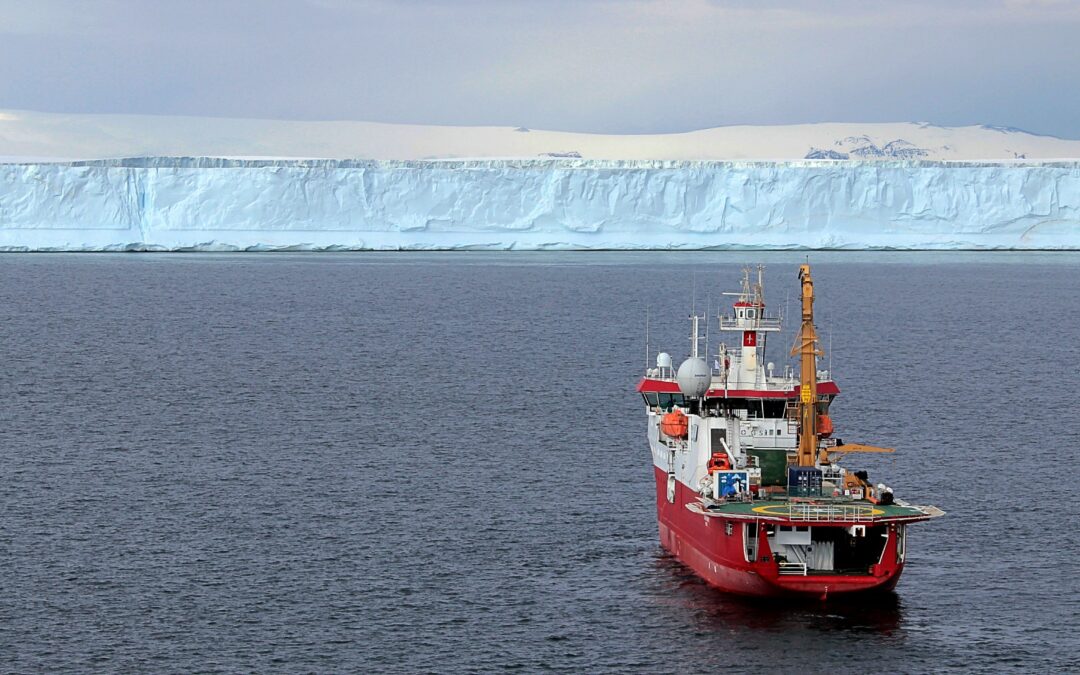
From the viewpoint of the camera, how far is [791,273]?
132 meters

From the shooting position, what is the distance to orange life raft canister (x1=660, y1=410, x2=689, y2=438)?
122 ft

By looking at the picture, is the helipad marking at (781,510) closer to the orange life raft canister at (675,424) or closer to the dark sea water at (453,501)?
the dark sea water at (453,501)

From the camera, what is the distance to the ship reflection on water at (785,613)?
1240 inches

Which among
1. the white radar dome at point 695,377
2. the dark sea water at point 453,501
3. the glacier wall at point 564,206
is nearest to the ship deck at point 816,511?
the dark sea water at point 453,501

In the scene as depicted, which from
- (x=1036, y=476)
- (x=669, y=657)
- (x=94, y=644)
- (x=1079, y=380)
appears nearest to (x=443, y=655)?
(x=669, y=657)

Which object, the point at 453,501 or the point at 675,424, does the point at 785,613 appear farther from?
the point at 453,501

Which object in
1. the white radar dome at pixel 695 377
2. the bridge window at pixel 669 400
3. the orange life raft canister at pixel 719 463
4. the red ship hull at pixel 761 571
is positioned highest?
the white radar dome at pixel 695 377

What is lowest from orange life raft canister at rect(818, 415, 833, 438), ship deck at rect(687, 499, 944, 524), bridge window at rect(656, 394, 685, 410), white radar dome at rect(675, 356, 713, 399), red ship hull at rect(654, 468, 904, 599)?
red ship hull at rect(654, 468, 904, 599)

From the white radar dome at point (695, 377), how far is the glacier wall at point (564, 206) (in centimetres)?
9506

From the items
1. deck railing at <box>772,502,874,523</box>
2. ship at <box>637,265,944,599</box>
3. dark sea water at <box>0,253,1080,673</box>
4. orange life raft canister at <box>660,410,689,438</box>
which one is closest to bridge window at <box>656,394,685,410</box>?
ship at <box>637,265,944,599</box>

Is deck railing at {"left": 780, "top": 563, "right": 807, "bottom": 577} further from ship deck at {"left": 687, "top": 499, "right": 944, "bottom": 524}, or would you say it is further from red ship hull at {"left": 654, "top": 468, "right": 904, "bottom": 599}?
ship deck at {"left": 687, "top": 499, "right": 944, "bottom": 524}

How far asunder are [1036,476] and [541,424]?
16470mm

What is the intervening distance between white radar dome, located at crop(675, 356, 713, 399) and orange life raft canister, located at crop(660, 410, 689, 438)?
74 cm

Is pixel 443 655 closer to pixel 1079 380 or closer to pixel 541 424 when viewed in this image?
pixel 541 424
